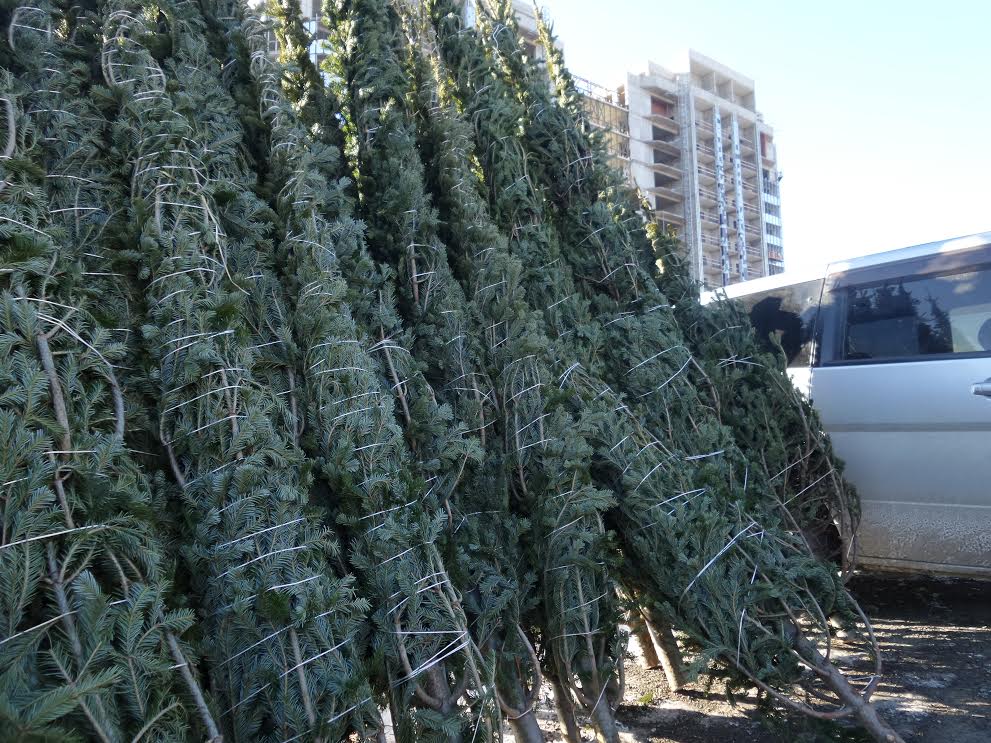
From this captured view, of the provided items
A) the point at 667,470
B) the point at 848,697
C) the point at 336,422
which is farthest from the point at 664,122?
the point at 336,422

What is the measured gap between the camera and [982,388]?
374cm

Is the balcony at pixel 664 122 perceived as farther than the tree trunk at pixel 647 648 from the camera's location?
Yes

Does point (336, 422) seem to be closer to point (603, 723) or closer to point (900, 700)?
point (603, 723)

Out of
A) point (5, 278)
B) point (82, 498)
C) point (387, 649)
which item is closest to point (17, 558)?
point (82, 498)

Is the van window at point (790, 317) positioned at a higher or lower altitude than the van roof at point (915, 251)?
lower

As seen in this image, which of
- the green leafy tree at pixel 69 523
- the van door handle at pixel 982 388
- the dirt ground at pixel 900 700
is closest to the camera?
the green leafy tree at pixel 69 523

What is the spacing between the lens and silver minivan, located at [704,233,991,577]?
12.6ft

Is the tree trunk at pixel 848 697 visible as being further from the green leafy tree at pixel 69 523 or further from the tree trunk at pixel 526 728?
the green leafy tree at pixel 69 523

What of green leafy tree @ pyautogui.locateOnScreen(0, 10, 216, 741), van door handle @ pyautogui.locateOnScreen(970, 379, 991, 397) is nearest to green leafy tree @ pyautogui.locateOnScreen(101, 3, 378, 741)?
green leafy tree @ pyautogui.locateOnScreen(0, 10, 216, 741)

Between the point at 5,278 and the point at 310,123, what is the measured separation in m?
1.98

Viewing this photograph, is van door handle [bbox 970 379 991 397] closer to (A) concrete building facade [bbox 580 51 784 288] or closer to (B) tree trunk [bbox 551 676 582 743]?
(B) tree trunk [bbox 551 676 582 743]

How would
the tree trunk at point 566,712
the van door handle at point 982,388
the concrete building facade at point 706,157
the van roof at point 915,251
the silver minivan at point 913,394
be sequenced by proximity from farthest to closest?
the concrete building facade at point 706,157 → the van roof at point 915,251 → the silver minivan at point 913,394 → the van door handle at point 982,388 → the tree trunk at point 566,712

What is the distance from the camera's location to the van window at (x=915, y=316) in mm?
3893

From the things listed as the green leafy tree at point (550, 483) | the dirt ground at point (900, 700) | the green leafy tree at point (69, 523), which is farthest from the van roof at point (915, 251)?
the green leafy tree at point (69, 523)
